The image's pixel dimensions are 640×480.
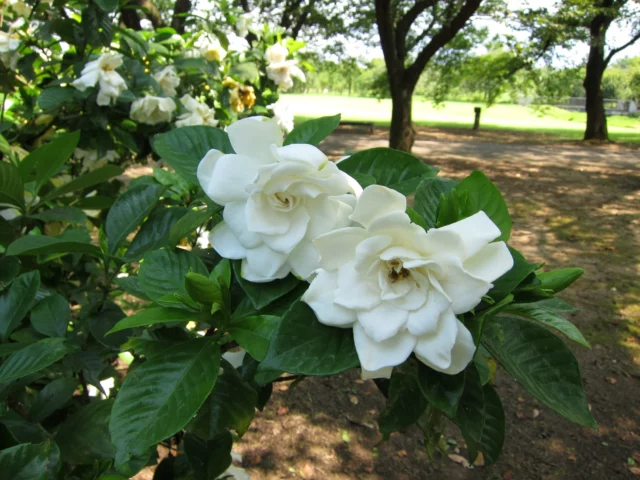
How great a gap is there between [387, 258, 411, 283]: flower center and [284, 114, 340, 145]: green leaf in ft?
0.87

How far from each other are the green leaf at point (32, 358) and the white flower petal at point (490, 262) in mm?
590

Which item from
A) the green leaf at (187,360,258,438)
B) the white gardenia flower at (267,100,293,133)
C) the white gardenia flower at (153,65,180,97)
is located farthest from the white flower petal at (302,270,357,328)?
the white gardenia flower at (267,100,293,133)

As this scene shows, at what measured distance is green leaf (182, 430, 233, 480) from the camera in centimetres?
93

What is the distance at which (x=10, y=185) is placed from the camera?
95 centimetres

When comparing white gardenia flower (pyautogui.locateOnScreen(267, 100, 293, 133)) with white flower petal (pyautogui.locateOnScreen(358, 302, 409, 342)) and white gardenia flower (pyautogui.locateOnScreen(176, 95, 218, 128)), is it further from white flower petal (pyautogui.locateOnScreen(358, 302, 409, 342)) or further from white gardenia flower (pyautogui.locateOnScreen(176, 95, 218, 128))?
white flower petal (pyautogui.locateOnScreen(358, 302, 409, 342))

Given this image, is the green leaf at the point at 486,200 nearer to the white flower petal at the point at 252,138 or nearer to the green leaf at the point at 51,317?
the white flower petal at the point at 252,138

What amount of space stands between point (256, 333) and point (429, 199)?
237 millimetres

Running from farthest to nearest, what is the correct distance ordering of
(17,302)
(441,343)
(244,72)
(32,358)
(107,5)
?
(244,72)
(107,5)
(17,302)
(32,358)
(441,343)

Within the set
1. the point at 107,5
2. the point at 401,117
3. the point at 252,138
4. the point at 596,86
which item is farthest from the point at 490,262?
the point at 596,86

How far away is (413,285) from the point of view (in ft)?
1.61

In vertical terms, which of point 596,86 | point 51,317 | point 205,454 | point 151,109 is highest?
point 596,86

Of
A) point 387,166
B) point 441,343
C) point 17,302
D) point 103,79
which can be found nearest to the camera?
point 441,343

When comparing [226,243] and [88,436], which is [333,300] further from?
[88,436]

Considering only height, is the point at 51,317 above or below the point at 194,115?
below
